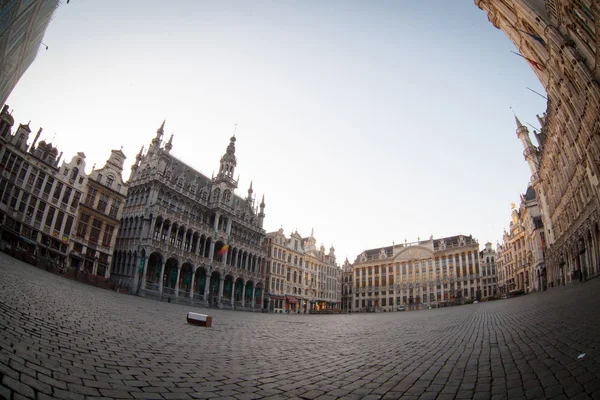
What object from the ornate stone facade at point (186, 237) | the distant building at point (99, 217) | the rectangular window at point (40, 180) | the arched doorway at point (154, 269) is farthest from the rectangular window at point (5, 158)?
the arched doorway at point (154, 269)

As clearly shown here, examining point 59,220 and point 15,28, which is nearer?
point 15,28

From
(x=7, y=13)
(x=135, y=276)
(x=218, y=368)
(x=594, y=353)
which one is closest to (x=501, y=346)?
(x=594, y=353)

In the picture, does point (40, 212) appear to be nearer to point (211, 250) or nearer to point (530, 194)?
point (211, 250)

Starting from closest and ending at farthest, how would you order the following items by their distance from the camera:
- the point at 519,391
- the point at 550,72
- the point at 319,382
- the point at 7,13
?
the point at 519,391, the point at 319,382, the point at 7,13, the point at 550,72

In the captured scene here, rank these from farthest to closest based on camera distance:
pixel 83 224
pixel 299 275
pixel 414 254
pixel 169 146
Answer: pixel 414 254
pixel 299 275
pixel 169 146
pixel 83 224

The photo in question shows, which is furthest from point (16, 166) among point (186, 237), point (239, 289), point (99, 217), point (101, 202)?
point (239, 289)

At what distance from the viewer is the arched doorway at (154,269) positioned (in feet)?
123

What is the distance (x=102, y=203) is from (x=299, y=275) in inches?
1685

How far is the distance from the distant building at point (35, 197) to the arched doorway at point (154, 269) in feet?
29.6

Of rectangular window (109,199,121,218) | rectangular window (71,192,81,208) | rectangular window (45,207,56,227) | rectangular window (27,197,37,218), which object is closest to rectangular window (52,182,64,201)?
rectangular window (45,207,56,227)

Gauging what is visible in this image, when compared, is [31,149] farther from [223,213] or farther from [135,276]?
[223,213]

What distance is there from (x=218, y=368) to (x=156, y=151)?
46050 mm

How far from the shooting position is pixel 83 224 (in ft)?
122

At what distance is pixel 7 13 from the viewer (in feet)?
39.4
